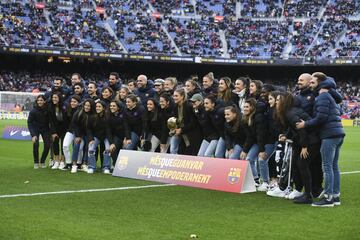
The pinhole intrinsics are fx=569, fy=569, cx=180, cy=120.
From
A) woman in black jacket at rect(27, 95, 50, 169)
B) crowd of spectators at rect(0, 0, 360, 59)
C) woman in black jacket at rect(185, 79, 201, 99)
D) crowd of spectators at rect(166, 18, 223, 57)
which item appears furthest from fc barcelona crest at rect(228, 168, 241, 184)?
crowd of spectators at rect(166, 18, 223, 57)

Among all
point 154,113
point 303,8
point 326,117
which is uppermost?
point 303,8

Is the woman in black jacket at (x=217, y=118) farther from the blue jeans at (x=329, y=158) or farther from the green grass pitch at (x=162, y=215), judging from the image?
the blue jeans at (x=329, y=158)

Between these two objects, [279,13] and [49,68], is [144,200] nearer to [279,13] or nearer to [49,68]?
[49,68]

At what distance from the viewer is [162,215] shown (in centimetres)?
773

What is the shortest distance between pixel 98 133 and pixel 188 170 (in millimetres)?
2978

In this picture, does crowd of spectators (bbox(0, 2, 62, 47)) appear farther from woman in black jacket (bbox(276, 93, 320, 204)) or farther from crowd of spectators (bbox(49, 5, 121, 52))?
woman in black jacket (bbox(276, 93, 320, 204))

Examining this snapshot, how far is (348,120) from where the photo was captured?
47562 millimetres

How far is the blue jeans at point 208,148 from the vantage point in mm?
11242

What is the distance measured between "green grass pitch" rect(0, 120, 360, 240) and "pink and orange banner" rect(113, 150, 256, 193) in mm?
250

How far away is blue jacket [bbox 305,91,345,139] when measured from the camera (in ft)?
27.7

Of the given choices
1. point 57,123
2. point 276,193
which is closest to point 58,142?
point 57,123

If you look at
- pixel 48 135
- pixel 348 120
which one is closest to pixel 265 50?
pixel 348 120

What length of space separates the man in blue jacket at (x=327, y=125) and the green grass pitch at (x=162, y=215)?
37cm

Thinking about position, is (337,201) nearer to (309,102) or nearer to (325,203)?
(325,203)
